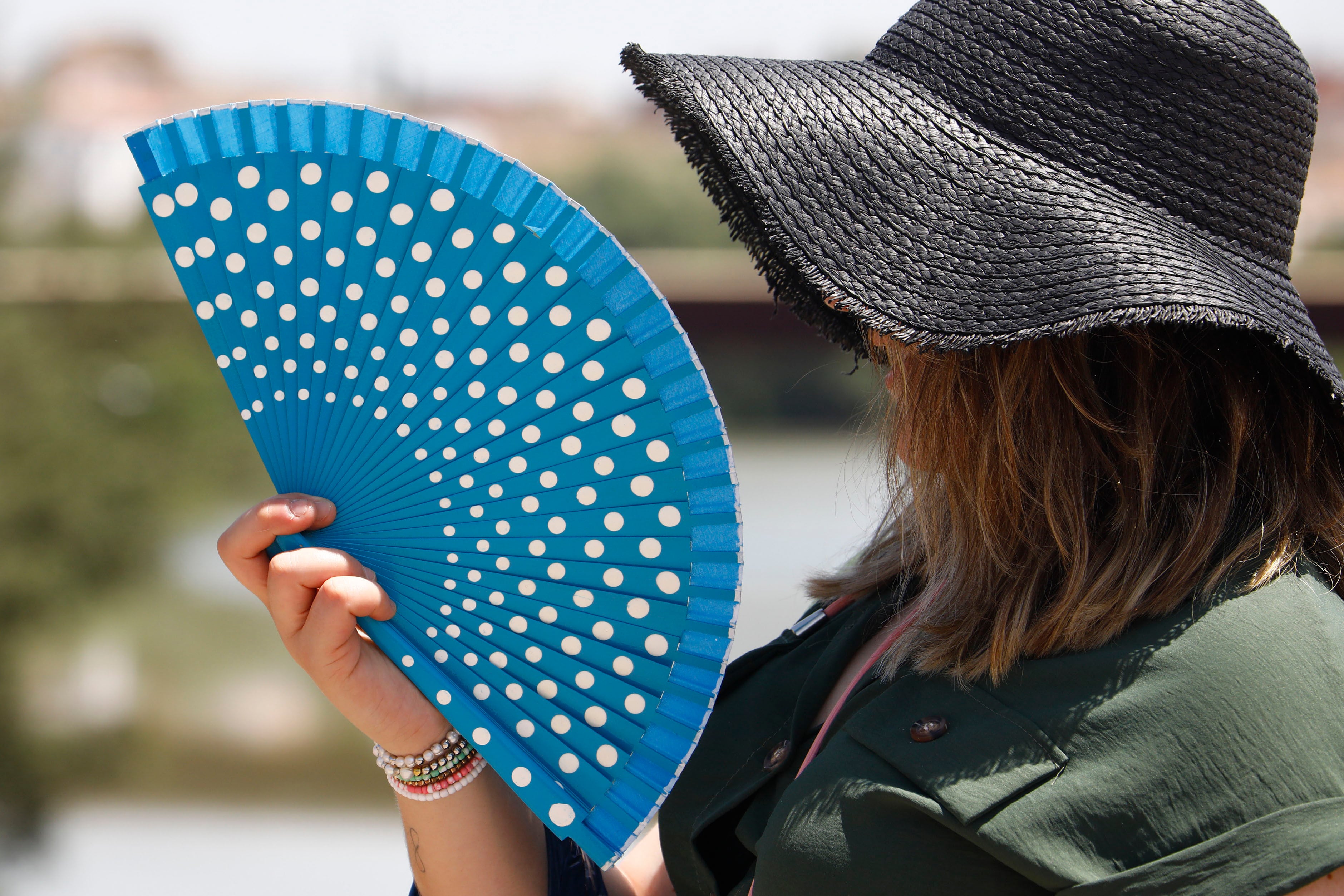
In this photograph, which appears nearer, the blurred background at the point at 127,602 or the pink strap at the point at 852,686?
the pink strap at the point at 852,686

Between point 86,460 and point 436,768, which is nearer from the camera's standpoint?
point 436,768

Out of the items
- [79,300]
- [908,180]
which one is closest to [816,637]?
[908,180]

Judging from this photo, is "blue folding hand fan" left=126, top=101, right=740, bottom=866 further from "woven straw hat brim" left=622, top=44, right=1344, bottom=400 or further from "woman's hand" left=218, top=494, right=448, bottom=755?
"woven straw hat brim" left=622, top=44, right=1344, bottom=400

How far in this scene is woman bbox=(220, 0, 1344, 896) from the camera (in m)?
0.75

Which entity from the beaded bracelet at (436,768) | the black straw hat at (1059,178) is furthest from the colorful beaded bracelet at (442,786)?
the black straw hat at (1059,178)

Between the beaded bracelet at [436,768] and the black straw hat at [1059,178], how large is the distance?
1.84ft

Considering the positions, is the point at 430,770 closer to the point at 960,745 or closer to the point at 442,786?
the point at 442,786

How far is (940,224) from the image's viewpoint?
818 mm

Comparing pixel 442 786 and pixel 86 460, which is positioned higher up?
pixel 442 786

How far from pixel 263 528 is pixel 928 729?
61 cm

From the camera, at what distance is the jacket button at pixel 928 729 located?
848mm

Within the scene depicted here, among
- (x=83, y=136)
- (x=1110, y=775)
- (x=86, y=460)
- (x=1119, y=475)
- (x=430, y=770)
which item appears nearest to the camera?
(x=1110, y=775)

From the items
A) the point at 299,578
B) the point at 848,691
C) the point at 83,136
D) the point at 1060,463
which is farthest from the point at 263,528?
the point at 83,136

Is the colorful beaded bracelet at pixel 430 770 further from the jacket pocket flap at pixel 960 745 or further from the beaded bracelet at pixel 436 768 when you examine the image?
the jacket pocket flap at pixel 960 745
